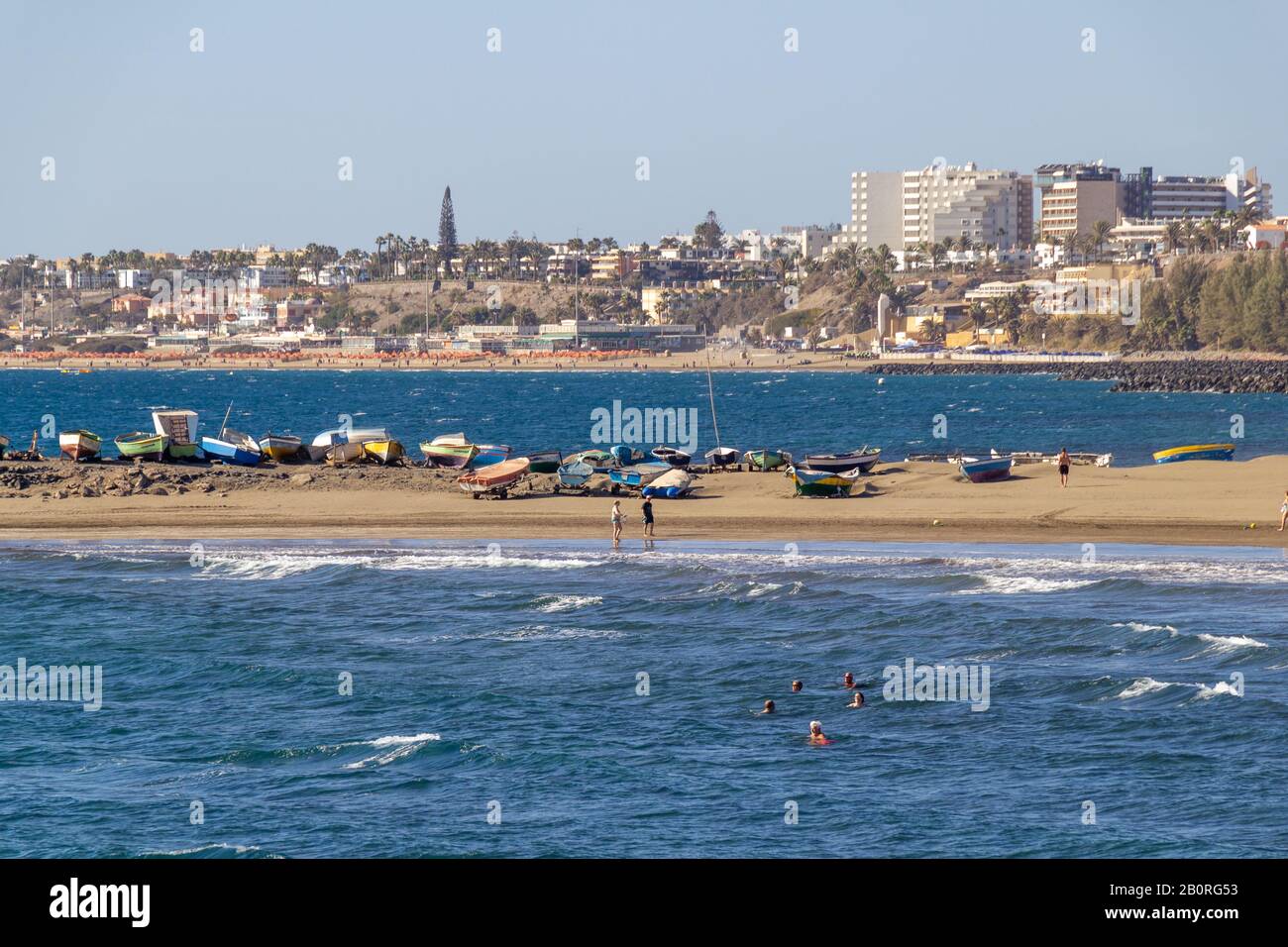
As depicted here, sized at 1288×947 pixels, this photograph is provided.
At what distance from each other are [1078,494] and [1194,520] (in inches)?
243

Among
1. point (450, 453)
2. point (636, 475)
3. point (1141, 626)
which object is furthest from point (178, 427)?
point (1141, 626)

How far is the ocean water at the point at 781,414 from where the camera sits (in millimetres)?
98812

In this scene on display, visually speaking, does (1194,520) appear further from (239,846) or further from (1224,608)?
(239,846)

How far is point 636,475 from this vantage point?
186ft

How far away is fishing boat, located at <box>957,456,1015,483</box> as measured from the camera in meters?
57.7

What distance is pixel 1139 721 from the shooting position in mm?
27328

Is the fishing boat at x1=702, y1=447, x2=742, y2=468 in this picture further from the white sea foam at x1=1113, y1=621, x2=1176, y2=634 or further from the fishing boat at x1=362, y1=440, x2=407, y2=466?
the white sea foam at x1=1113, y1=621, x2=1176, y2=634

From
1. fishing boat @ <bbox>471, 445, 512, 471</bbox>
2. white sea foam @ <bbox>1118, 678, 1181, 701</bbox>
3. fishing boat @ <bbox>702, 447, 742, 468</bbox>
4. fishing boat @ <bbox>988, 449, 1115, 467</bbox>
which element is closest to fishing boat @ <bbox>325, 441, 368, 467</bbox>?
fishing boat @ <bbox>471, 445, 512, 471</bbox>

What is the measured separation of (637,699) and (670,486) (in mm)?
26489

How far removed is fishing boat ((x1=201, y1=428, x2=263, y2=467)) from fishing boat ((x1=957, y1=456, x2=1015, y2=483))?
28372 millimetres

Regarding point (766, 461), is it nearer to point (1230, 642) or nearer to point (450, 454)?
point (450, 454)

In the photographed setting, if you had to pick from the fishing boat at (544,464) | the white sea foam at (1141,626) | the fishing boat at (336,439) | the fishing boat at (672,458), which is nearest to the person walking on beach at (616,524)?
the fishing boat at (672,458)

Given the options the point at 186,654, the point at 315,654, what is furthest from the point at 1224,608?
the point at 186,654

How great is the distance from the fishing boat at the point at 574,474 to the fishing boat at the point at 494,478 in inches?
57.7
